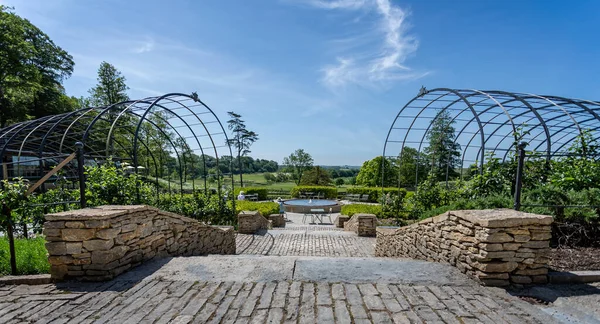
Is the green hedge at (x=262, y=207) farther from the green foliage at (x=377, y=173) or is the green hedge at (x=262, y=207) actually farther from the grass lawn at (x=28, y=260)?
the green foliage at (x=377, y=173)

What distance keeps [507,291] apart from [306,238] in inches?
224

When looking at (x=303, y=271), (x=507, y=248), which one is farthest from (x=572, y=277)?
(x=303, y=271)

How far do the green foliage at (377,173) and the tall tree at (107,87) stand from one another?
2316cm

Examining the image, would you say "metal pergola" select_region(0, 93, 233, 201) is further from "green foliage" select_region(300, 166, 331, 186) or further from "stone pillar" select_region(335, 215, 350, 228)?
"green foliage" select_region(300, 166, 331, 186)

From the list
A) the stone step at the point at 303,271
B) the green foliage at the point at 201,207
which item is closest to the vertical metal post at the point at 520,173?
the stone step at the point at 303,271

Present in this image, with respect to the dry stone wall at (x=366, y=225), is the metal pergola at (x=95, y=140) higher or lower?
higher

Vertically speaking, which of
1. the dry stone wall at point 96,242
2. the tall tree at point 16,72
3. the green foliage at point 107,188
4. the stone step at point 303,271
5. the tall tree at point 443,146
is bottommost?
the stone step at point 303,271

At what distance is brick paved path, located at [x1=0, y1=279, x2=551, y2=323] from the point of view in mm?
2006

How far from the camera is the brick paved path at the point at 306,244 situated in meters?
6.38

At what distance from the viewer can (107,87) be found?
70.8ft

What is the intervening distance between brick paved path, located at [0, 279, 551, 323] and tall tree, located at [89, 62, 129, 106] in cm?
2401

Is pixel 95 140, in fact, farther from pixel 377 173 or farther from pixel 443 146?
pixel 377 173

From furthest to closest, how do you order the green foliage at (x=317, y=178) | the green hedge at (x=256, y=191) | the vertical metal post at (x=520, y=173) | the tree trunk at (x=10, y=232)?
→ the green foliage at (x=317, y=178) < the green hedge at (x=256, y=191) < the vertical metal post at (x=520, y=173) < the tree trunk at (x=10, y=232)

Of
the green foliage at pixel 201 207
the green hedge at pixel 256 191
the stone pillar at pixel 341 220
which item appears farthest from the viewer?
the green hedge at pixel 256 191
